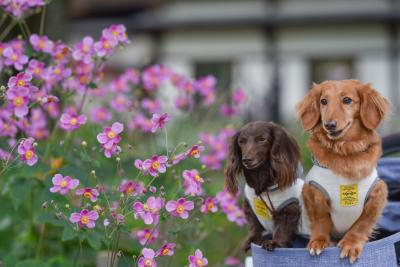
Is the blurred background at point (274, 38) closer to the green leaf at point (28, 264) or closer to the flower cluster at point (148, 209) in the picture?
the green leaf at point (28, 264)

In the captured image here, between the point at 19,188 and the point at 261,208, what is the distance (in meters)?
1.10

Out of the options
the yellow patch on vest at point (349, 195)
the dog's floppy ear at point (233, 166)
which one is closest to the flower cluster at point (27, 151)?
the dog's floppy ear at point (233, 166)

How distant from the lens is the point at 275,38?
51.3ft

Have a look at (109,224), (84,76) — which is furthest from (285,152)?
(84,76)

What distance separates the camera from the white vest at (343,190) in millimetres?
2389

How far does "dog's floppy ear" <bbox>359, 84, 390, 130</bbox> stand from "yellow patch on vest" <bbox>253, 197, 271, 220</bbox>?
0.44 m

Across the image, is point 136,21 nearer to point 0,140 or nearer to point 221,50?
point 221,50

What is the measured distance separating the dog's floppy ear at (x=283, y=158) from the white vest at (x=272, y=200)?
4 cm

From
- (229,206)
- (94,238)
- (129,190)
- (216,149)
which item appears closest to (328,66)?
(216,149)

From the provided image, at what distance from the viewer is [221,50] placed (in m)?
16.3

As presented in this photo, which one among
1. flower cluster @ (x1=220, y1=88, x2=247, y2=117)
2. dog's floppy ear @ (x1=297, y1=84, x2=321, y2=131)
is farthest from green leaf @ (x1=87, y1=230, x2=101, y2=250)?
flower cluster @ (x1=220, y1=88, x2=247, y2=117)

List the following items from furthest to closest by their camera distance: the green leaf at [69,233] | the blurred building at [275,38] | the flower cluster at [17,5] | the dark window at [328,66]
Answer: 1. the dark window at [328,66]
2. the blurred building at [275,38]
3. the flower cluster at [17,5]
4. the green leaf at [69,233]

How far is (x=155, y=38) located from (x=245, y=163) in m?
14.0

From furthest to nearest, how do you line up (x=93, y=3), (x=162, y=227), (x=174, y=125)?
1. (x=93, y=3)
2. (x=174, y=125)
3. (x=162, y=227)
